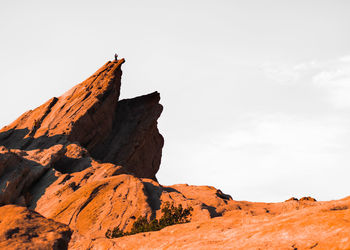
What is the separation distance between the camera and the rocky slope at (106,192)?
60.1 feet

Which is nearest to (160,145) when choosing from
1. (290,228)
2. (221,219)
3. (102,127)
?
(102,127)

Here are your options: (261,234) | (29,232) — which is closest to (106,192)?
(29,232)

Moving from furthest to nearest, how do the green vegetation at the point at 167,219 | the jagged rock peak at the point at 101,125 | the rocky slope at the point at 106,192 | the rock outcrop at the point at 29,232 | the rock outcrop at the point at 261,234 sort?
the jagged rock peak at the point at 101,125 → the green vegetation at the point at 167,219 → the rocky slope at the point at 106,192 → the rock outcrop at the point at 29,232 → the rock outcrop at the point at 261,234

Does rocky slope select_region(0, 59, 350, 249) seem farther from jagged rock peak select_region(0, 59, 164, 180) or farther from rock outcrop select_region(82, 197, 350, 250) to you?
jagged rock peak select_region(0, 59, 164, 180)

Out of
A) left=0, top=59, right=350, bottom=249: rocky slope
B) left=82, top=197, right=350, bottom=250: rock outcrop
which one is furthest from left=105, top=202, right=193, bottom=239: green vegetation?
left=82, top=197, right=350, bottom=250: rock outcrop

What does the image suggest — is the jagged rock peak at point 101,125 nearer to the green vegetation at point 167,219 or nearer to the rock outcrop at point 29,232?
the green vegetation at point 167,219

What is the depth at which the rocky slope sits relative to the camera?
1831 cm

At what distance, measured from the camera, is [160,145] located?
98062mm

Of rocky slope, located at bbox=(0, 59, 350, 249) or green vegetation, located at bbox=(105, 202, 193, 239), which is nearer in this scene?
rocky slope, located at bbox=(0, 59, 350, 249)

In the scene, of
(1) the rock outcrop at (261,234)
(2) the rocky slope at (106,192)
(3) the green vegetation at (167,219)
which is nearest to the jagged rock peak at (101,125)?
(2) the rocky slope at (106,192)

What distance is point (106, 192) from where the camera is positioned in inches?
2164

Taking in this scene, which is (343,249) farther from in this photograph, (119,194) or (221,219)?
(119,194)

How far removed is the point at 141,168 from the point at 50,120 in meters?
23.4

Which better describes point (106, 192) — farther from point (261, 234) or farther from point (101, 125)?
point (261, 234)
